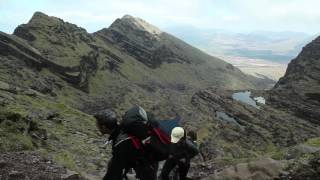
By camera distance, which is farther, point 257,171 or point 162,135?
point 257,171

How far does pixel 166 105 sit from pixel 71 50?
50831 mm

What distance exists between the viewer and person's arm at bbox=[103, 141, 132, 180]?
10.5 m

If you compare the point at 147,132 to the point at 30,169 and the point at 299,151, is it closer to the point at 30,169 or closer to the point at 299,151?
the point at 30,169

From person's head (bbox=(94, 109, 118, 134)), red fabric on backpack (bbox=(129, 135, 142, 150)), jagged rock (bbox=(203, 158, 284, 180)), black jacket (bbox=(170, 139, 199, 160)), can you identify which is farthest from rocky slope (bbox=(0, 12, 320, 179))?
red fabric on backpack (bbox=(129, 135, 142, 150))

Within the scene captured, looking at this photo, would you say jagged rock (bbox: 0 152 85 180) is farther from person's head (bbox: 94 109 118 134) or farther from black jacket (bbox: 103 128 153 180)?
person's head (bbox: 94 109 118 134)

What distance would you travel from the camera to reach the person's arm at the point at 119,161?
10.5m

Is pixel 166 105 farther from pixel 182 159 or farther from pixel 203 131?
pixel 182 159

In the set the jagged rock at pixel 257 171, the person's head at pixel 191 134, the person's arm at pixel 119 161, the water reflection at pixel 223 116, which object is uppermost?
the person's arm at pixel 119 161

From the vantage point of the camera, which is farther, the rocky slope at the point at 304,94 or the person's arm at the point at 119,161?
the rocky slope at the point at 304,94

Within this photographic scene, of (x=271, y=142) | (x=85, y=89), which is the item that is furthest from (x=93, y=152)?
(x=85, y=89)

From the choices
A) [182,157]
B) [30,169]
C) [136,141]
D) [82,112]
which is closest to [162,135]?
[136,141]

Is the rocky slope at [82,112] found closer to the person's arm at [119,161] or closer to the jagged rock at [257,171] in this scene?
the jagged rock at [257,171]

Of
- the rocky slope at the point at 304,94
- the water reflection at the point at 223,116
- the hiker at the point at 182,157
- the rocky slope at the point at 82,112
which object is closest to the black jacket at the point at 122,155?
the hiker at the point at 182,157

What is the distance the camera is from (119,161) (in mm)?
10547
